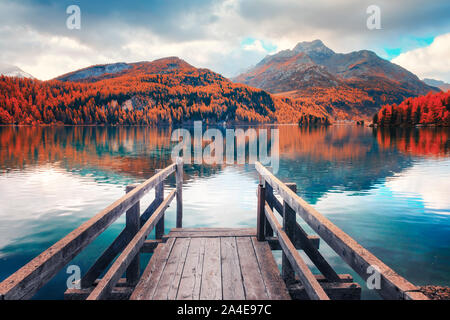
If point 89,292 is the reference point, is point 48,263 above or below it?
above

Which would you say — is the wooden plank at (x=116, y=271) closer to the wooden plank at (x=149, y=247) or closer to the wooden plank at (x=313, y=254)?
the wooden plank at (x=149, y=247)

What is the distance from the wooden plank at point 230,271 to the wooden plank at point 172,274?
0.79 metres

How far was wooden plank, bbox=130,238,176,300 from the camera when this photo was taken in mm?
4539

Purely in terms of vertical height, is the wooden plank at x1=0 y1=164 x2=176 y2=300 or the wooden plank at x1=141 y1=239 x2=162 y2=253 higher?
the wooden plank at x1=0 y1=164 x2=176 y2=300

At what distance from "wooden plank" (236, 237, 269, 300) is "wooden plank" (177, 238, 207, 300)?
0.78 metres

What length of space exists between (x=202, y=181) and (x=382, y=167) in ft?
68.6

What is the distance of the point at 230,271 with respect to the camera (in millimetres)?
5328

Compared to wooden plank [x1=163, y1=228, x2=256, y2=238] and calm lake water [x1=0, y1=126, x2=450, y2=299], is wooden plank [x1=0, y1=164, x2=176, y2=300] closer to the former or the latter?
wooden plank [x1=163, y1=228, x2=256, y2=238]

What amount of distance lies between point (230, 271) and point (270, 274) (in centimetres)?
72

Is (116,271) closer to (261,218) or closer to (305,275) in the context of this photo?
(305,275)

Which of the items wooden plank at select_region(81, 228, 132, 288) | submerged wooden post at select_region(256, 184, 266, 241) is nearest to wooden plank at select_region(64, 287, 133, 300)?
wooden plank at select_region(81, 228, 132, 288)

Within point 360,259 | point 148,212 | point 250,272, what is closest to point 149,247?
point 148,212
